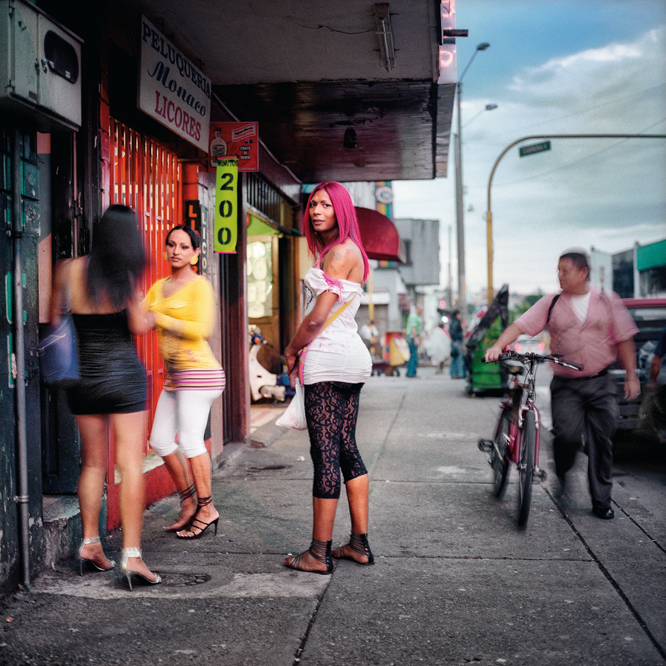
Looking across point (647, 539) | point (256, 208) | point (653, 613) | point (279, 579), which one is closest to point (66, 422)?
point (279, 579)

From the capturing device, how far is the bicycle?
4555 mm

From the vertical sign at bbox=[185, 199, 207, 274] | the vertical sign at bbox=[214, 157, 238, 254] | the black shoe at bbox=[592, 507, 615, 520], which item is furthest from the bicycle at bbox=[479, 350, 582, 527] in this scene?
the vertical sign at bbox=[185, 199, 207, 274]

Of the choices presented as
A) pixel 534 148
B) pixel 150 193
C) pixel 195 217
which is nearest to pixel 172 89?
pixel 150 193

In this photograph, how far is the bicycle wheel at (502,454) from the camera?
17.1 feet

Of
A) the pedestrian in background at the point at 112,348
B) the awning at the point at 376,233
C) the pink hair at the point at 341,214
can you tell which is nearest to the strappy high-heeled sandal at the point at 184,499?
the pedestrian in background at the point at 112,348

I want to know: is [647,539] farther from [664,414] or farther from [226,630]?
[226,630]

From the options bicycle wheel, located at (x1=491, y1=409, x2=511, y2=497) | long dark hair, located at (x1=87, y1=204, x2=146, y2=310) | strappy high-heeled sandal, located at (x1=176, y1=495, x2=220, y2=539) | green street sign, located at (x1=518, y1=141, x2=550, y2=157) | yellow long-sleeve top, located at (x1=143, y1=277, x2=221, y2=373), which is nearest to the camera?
long dark hair, located at (x1=87, y1=204, x2=146, y2=310)

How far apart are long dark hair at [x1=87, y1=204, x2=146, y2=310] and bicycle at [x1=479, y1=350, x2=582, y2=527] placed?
256 centimetres

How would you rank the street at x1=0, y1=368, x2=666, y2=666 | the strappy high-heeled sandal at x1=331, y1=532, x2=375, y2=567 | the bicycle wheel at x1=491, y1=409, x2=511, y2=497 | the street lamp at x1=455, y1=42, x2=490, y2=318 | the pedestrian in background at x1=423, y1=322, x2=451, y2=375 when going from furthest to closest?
the street lamp at x1=455, y1=42, x2=490, y2=318
the pedestrian in background at x1=423, y1=322, x2=451, y2=375
the bicycle wheel at x1=491, y1=409, x2=511, y2=497
the strappy high-heeled sandal at x1=331, y1=532, x2=375, y2=567
the street at x1=0, y1=368, x2=666, y2=666

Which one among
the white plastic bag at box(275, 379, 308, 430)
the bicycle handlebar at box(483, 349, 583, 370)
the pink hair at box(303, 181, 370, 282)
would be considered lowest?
the white plastic bag at box(275, 379, 308, 430)

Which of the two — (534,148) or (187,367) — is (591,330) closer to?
(187,367)

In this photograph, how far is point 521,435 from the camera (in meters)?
4.82

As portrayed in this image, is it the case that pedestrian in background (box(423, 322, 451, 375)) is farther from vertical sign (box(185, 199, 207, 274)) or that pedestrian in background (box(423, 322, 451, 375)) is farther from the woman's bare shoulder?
the woman's bare shoulder

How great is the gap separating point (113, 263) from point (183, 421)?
1.20 m
